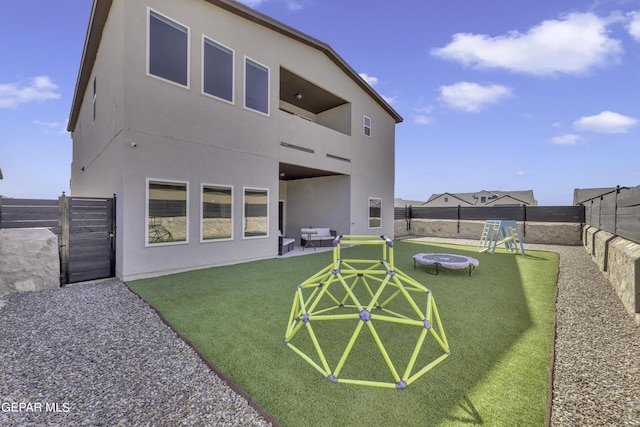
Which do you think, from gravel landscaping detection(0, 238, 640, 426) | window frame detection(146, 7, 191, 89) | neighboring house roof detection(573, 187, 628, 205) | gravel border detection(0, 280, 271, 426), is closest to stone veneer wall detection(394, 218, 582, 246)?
gravel landscaping detection(0, 238, 640, 426)

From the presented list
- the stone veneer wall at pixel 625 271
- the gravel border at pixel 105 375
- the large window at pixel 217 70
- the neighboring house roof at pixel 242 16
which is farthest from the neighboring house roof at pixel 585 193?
the gravel border at pixel 105 375

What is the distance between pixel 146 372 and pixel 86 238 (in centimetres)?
571

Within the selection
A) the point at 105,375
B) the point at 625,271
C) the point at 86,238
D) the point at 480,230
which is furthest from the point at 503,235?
the point at 86,238

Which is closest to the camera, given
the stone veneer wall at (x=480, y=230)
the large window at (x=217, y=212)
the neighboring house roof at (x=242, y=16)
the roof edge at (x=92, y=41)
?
the roof edge at (x=92, y=41)

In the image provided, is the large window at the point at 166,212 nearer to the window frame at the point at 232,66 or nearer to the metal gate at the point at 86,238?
the metal gate at the point at 86,238

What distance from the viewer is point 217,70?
27.6 feet

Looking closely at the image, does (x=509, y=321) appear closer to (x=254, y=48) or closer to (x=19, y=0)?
(x=254, y=48)

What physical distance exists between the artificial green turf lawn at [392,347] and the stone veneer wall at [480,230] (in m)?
10.5

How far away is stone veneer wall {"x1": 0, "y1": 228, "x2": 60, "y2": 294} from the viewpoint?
5879 mm

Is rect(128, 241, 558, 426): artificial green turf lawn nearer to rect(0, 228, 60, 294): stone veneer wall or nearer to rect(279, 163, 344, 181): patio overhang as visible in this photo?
rect(0, 228, 60, 294): stone veneer wall

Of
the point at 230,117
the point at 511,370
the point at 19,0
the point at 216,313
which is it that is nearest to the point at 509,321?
the point at 511,370

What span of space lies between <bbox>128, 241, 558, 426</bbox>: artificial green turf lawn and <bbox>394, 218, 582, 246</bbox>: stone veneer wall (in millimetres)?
10465

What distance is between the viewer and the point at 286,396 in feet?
8.46

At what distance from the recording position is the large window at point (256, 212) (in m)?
9.14
